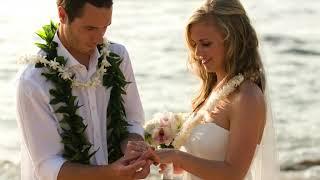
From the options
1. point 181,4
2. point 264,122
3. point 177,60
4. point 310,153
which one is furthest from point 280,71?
point 264,122

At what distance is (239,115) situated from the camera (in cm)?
495

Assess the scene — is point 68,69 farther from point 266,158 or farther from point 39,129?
point 266,158

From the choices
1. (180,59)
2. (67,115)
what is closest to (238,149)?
(67,115)

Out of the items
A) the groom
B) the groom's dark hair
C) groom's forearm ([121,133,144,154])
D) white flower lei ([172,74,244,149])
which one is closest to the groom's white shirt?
the groom

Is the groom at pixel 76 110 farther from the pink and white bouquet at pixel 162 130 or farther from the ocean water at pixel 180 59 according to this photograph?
the ocean water at pixel 180 59

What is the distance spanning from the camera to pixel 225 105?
512 centimetres

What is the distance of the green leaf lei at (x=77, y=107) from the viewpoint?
187 inches

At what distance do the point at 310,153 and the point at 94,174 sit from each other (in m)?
6.58

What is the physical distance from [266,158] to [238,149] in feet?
1.99

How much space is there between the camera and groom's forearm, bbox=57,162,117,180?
464 centimetres

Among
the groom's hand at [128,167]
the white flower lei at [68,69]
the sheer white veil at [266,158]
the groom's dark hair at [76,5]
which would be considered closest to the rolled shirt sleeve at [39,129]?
the white flower lei at [68,69]

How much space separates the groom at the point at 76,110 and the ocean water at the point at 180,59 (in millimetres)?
1945

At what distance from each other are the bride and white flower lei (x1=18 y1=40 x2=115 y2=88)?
0.57 metres

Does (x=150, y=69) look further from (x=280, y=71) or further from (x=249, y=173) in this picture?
(x=249, y=173)
